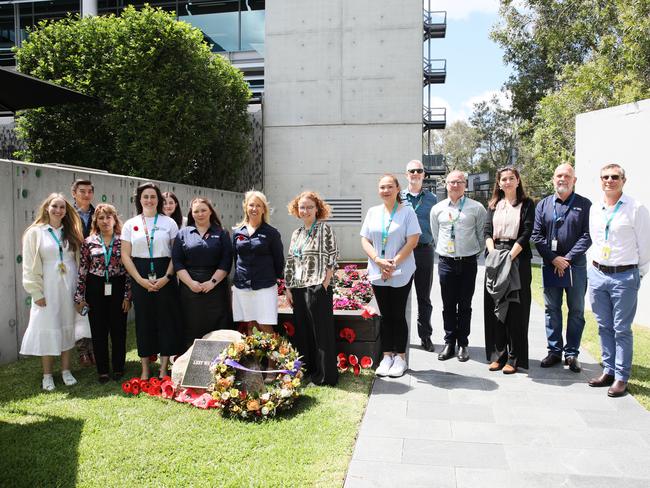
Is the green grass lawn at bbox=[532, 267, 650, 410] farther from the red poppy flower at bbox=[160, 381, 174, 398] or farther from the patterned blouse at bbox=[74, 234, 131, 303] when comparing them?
the patterned blouse at bbox=[74, 234, 131, 303]

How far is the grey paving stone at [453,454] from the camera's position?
3316mm

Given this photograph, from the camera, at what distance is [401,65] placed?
1623 cm

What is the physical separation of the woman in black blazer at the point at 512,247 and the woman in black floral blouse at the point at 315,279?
1657mm

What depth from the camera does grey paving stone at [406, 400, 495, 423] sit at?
4078 millimetres

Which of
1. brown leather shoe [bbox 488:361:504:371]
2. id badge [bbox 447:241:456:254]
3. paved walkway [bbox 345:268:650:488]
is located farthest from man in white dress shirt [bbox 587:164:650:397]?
id badge [bbox 447:241:456:254]

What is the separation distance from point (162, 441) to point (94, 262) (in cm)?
205

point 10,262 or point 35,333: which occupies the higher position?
point 10,262

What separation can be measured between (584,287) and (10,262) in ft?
20.0

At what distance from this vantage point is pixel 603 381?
187 inches

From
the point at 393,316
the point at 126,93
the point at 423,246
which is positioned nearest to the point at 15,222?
the point at 393,316

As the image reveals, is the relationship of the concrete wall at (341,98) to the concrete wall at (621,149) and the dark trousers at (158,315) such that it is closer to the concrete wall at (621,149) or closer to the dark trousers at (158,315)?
the concrete wall at (621,149)

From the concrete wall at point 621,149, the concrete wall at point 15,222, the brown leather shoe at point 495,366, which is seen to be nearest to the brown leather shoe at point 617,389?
the brown leather shoe at point 495,366

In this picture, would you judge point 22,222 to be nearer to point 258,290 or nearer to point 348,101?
point 258,290

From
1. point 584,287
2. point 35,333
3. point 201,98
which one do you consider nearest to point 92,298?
point 35,333
